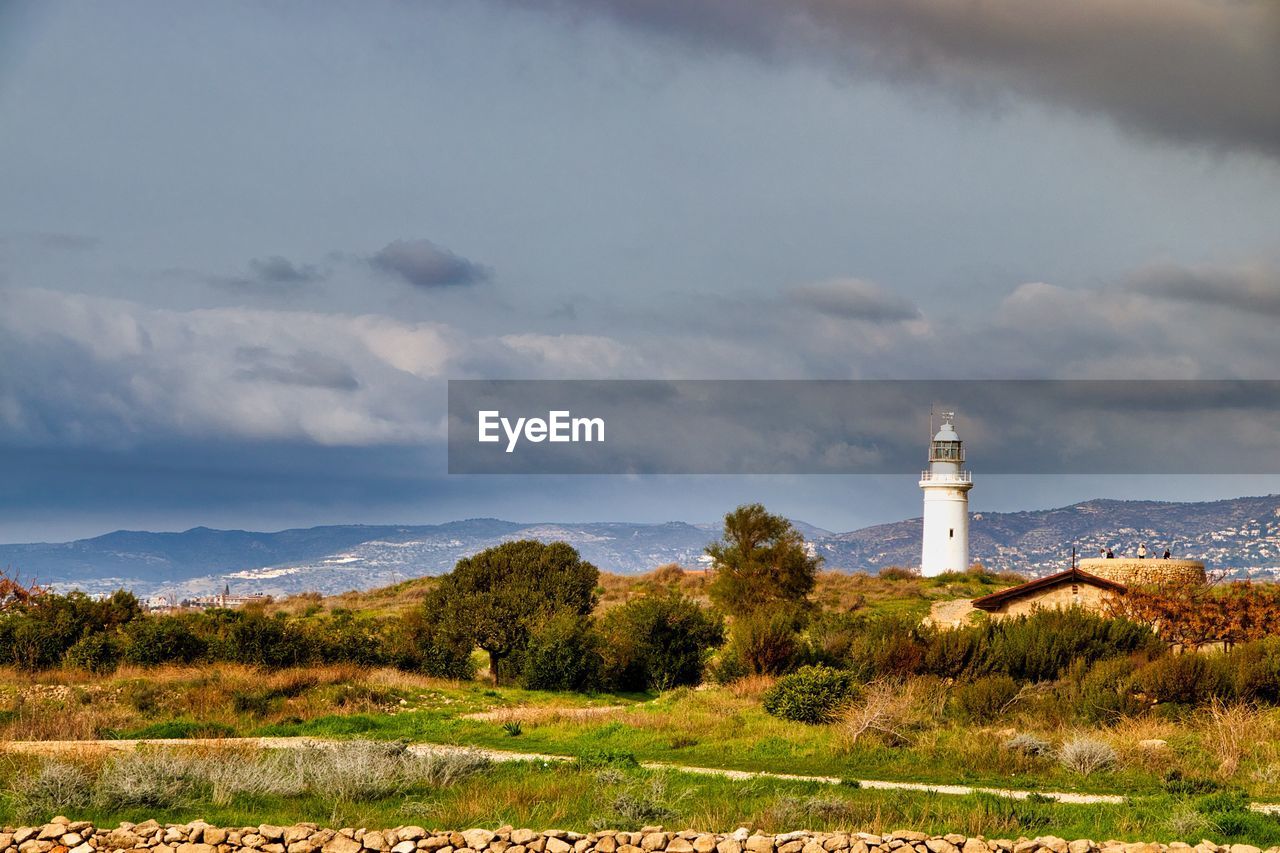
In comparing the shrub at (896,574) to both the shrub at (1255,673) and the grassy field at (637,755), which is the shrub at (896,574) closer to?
the grassy field at (637,755)

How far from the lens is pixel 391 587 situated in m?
69.4

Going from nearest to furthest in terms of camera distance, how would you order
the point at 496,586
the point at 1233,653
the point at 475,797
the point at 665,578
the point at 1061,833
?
1. the point at 1061,833
2. the point at 475,797
3. the point at 1233,653
4. the point at 496,586
5. the point at 665,578

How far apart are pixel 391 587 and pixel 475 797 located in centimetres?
5578

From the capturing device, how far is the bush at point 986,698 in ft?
77.1

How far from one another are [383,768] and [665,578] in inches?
1967

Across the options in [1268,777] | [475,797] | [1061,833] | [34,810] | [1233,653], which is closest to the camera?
[1061,833]

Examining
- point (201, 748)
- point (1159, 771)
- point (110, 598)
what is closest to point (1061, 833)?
point (1159, 771)

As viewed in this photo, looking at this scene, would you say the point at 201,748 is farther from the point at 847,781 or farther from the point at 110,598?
the point at 110,598

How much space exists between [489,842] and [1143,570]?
33.3 meters

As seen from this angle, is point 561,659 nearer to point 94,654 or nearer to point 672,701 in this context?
point 672,701

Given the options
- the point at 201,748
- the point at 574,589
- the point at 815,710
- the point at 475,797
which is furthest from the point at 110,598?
the point at 475,797

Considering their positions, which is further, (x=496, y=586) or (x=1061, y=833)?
(x=496, y=586)

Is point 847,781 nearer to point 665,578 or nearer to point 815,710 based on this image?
point 815,710

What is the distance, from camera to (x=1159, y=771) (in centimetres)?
1734
